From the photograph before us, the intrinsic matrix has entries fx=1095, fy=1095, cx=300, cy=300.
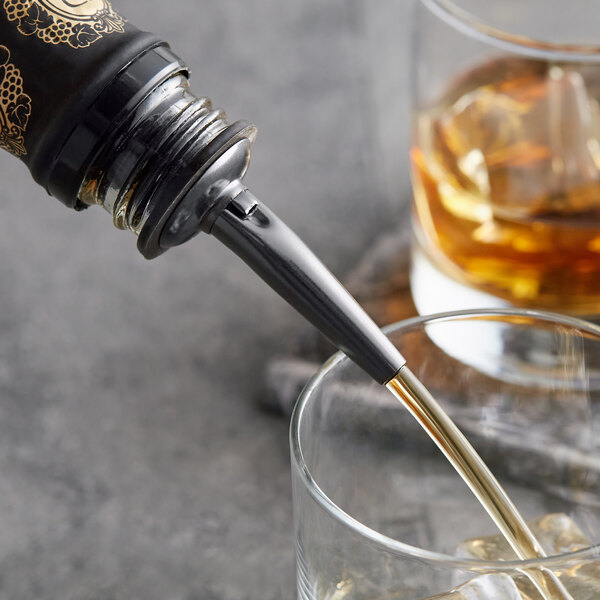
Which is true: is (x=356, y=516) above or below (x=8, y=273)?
above

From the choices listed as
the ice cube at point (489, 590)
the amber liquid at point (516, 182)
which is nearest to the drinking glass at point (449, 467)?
the ice cube at point (489, 590)

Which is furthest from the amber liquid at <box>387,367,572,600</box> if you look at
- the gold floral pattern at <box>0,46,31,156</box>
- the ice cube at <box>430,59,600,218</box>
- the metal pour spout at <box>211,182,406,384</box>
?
the ice cube at <box>430,59,600,218</box>

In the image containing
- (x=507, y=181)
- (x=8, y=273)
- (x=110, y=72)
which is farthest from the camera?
(x=8, y=273)

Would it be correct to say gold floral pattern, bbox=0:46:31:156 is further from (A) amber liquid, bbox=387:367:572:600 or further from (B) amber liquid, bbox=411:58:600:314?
(B) amber liquid, bbox=411:58:600:314

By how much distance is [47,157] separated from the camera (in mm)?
475

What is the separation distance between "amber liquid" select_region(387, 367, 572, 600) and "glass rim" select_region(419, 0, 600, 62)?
0.31 meters

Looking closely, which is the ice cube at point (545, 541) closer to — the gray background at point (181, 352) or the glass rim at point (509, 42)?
the gray background at point (181, 352)

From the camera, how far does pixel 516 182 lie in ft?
2.58

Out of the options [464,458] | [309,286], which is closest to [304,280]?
[309,286]

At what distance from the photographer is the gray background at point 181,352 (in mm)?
733

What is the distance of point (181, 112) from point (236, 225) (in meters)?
0.06

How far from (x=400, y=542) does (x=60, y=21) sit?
0.27 meters

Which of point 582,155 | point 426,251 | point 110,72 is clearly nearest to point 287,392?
point 426,251

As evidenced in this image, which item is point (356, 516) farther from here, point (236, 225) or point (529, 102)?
point (529, 102)
